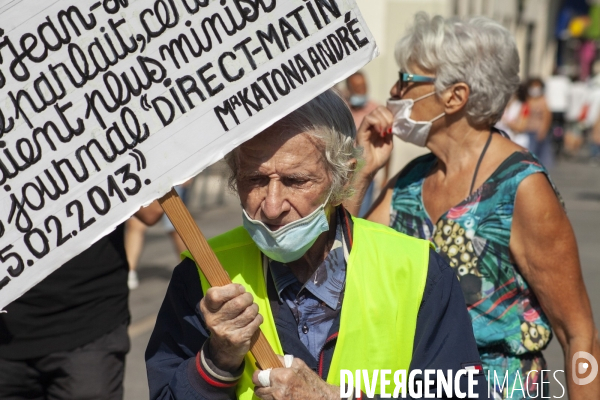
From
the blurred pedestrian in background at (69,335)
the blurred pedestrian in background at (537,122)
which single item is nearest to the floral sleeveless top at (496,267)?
the blurred pedestrian in background at (69,335)

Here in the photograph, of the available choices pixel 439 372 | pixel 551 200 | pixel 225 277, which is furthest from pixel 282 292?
pixel 551 200

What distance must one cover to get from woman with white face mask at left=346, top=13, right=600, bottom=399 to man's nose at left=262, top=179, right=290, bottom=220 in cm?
83

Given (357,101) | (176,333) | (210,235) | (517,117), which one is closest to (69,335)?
(176,333)

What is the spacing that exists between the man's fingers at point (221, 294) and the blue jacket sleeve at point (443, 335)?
47cm

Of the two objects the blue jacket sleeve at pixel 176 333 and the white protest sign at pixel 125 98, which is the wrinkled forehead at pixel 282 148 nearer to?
the white protest sign at pixel 125 98

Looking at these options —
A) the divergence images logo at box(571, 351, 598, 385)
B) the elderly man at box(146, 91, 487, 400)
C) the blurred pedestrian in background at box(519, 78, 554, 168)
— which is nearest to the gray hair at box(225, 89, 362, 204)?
the elderly man at box(146, 91, 487, 400)

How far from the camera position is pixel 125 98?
1.97m

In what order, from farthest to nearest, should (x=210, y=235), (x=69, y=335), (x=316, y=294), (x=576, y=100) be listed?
(x=576, y=100) → (x=210, y=235) → (x=69, y=335) → (x=316, y=294)

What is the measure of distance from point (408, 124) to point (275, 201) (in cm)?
120

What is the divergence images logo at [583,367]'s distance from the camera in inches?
104

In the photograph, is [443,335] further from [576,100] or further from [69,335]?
[576,100]

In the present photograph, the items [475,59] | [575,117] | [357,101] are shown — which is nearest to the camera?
[475,59]

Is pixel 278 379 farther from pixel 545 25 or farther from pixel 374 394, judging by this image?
pixel 545 25

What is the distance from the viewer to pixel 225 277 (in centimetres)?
200
